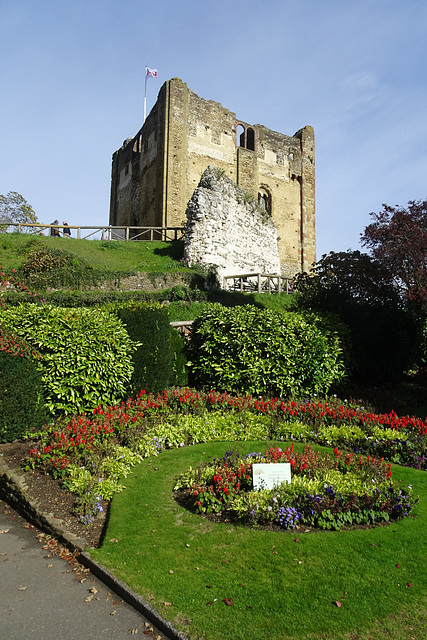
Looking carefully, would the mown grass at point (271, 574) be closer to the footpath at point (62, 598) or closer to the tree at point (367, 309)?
the footpath at point (62, 598)

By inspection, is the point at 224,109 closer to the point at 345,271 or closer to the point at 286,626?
the point at 345,271

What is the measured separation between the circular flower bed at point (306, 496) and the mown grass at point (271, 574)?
0.54 feet

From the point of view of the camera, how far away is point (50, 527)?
467 centimetres

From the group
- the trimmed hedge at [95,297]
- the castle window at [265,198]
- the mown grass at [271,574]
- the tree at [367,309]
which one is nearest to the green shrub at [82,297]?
the trimmed hedge at [95,297]

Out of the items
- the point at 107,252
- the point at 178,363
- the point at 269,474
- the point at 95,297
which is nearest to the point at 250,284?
the point at 107,252

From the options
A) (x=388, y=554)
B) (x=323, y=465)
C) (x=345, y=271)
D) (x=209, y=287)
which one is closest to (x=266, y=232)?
(x=209, y=287)

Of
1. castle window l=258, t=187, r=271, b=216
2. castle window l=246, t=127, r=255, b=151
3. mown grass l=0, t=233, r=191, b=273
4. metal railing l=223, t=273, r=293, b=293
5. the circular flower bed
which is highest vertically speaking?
castle window l=246, t=127, r=255, b=151

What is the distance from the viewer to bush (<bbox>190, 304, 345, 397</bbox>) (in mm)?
9492

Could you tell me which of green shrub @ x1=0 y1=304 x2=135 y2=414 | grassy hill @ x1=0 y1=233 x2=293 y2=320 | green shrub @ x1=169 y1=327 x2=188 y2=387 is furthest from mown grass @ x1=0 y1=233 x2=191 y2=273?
green shrub @ x1=0 y1=304 x2=135 y2=414

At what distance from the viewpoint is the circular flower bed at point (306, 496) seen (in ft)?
14.9

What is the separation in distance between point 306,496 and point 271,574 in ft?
3.59

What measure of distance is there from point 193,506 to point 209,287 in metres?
14.6

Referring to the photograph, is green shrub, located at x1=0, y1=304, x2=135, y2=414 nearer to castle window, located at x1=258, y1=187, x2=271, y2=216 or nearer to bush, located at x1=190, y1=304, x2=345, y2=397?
bush, located at x1=190, y1=304, x2=345, y2=397

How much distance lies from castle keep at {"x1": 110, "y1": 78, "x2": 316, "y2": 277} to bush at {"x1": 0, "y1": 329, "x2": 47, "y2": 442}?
2128 cm
